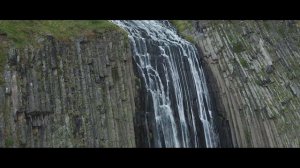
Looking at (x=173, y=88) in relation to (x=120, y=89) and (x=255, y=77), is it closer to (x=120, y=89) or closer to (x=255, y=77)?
(x=120, y=89)

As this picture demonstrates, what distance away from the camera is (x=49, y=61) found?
76.2 feet

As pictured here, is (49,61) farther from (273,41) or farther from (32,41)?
(273,41)

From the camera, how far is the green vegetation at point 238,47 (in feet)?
96.4

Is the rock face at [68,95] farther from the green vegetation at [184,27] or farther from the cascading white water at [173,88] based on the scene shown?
the green vegetation at [184,27]

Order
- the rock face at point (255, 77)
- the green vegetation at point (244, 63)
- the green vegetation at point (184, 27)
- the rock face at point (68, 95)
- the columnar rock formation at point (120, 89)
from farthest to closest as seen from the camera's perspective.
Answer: the green vegetation at point (184, 27) → the green vegetation at point (244, 63) → the rock face at point (255, 77) → the columnar rock formation at point (120, 89) → the rock face at point (68, 95)

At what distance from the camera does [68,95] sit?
22.6m

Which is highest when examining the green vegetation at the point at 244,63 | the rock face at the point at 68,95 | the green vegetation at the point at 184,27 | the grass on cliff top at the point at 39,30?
the green vegetation at the point at 184,27

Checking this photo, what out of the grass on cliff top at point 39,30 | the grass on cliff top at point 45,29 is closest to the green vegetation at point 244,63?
the grass on cliff top at point 39,30

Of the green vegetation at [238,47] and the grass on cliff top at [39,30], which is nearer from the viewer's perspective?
Answer: the grass on cliff top at [39,30]

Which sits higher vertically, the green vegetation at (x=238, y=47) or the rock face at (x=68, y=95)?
the green vegetation at (x=238, y=47)

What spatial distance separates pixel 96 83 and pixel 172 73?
4.97 meters

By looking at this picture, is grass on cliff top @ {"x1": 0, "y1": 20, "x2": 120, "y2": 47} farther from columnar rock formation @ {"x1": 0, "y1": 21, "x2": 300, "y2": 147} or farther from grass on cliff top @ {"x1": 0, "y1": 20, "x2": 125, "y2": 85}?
columnar rock formation @ {"x1": 0, "y1": 21, "x2": 300, "y2": 147}

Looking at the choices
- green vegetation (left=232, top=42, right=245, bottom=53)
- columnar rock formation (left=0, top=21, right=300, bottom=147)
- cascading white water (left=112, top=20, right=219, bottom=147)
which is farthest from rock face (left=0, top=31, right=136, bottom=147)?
green vegetation (left=232, top=42, right=245, bottom=53)

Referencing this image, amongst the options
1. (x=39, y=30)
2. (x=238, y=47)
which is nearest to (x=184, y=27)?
(x=238, y=47)
